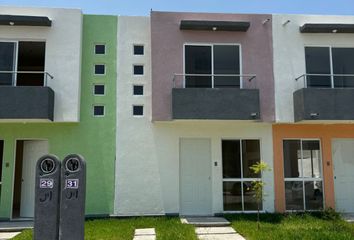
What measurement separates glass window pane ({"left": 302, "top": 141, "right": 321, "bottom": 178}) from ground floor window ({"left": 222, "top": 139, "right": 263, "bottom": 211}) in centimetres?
172

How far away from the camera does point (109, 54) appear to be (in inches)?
545

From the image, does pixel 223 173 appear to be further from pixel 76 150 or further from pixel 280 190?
pixel 76 150

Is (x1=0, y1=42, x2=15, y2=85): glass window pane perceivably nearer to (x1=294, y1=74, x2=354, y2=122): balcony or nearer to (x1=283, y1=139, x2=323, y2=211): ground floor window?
(x1=294, y1=74, x2=354, y2=122): balcony

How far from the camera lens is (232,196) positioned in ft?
45.0

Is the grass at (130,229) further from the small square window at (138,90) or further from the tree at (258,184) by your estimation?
the small square window at (138,90)

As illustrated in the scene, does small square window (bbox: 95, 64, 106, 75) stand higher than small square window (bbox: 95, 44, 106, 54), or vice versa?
small square window (bbox: 95, 44, 106, 54)

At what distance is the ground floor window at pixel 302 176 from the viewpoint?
1398cm

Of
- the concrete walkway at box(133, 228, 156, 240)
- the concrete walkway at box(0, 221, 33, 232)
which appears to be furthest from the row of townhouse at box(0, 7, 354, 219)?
the concrete walkway at box(133, 228, 156, 240)

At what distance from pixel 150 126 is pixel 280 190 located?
16.8ft

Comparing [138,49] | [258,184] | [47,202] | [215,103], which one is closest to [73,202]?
[47,202]

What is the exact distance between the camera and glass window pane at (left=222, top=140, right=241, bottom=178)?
1384cm

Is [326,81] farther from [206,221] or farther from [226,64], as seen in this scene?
[206,221]

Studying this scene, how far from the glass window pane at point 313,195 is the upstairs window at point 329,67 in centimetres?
355

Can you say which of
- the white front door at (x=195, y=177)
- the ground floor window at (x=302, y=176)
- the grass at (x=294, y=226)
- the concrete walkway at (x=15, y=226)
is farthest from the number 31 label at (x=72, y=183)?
the ground floor window at (x=302, y=176)
